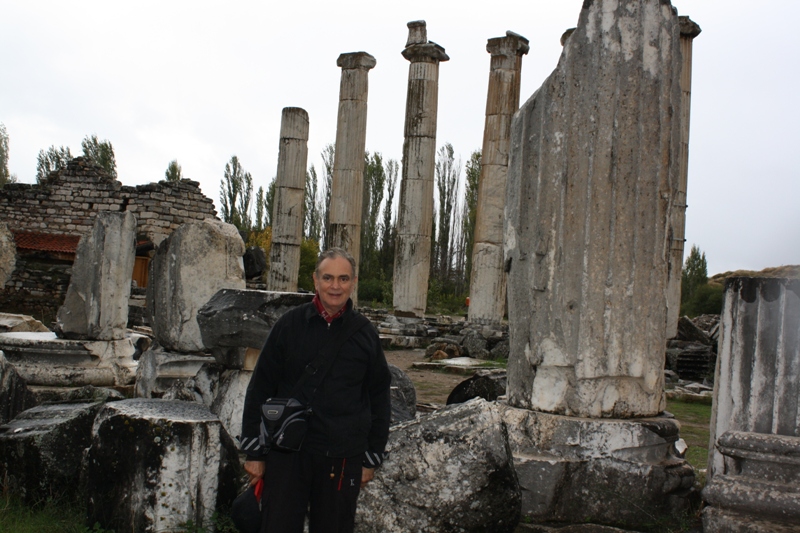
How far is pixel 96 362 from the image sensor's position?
7.98m

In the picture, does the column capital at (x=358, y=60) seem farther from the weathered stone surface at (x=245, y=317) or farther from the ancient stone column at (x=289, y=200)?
the weathered stone surface at (x=245, y=317)

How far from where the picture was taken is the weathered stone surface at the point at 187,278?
684 centimetres

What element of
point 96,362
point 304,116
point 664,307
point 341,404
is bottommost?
point 96,362

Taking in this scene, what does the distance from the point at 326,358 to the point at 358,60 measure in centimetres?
1598

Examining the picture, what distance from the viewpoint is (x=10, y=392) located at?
17.4 feet

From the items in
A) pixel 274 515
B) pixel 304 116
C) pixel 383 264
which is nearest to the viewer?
pixel 274 515

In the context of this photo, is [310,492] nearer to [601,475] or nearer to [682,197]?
[601,475]

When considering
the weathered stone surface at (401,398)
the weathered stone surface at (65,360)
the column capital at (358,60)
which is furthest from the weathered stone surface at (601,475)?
the column capital at (358,60)

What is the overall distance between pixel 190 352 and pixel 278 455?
4.26 m

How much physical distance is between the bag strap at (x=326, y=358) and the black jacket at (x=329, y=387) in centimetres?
2

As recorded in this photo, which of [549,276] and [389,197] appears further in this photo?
[389,197]

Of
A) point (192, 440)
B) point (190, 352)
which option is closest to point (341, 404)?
point (192, 440)

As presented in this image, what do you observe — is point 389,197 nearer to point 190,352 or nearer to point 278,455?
point 190,352

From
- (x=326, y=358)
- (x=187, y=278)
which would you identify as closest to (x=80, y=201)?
(x=187, y=278)
